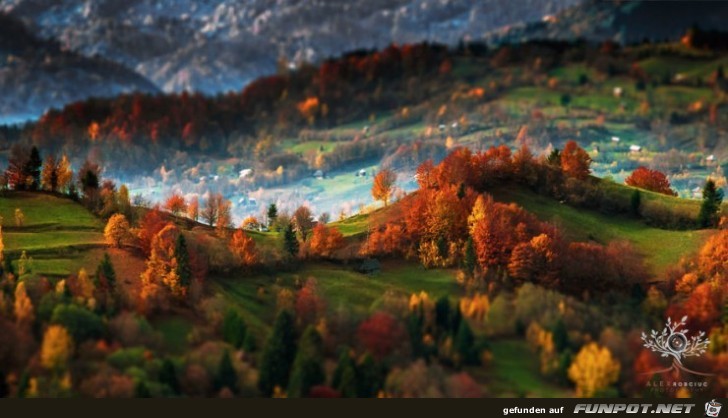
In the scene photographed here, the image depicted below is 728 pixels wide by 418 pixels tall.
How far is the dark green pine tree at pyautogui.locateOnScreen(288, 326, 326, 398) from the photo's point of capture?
4841cm

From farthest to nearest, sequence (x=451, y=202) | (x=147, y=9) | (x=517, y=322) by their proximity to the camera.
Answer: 1. (x=147, y=9)
2. (x=451, y=202)
3. (x=517, y=322)

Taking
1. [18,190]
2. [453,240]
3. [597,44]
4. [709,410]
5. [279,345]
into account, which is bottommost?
[709,410]

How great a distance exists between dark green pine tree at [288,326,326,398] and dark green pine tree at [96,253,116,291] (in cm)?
981

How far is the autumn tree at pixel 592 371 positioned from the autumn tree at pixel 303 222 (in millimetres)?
18501

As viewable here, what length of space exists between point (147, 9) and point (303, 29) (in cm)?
1753

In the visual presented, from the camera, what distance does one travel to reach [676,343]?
173 feet

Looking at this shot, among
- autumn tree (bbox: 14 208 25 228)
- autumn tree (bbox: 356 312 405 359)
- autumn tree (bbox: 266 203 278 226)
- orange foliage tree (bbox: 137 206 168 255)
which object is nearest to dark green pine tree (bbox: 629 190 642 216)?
autumn tree (bbox: 266 203 278 226)

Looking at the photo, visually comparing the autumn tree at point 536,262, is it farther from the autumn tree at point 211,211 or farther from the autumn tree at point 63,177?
the autumn tree at point 63,177

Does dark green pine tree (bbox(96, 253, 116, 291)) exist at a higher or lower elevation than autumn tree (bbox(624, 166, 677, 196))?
lower

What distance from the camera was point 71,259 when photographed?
56.8 meters

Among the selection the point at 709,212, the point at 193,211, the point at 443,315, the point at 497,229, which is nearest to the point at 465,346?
the point at 443,315

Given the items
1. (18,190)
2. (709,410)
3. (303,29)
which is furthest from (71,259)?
(303,29)

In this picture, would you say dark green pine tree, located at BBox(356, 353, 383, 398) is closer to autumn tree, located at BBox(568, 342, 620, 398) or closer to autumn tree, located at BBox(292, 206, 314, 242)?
autumn tree, located at BBox(568, 342, 620, 398)

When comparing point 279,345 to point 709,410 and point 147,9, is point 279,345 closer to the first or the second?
point 709,410
